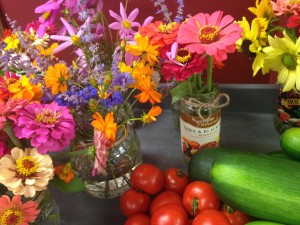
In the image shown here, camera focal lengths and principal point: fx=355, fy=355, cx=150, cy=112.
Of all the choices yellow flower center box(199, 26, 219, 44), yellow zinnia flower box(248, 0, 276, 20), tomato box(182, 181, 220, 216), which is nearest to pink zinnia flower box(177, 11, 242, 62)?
yellow flower center box(199, 26, 219, 44)

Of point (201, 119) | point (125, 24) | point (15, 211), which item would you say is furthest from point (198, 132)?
point (15, 211)

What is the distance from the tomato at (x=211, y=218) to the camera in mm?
530

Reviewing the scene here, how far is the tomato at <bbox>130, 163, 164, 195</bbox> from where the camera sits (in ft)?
2.09

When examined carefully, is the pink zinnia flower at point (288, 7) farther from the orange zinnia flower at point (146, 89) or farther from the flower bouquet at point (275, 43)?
the orange zinnia flower at point (146, 89)

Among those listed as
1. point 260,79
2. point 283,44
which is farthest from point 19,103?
point 260,79

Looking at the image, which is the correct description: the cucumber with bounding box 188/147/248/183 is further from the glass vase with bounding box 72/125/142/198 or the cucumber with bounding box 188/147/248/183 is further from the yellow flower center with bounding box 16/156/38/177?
A: the yellow flower center with bounding box 16/156/38/177

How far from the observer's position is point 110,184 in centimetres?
71

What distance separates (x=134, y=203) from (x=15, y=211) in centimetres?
25

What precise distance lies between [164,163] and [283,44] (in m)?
0.37

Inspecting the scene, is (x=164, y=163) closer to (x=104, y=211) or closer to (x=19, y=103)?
(x=104, y=211)

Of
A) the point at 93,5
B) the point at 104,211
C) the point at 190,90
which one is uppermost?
the point at 93,5

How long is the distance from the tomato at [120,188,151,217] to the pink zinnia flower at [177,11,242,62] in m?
0.28

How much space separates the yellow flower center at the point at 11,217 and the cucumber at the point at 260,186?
0.30 m

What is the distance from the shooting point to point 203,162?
2.12 ft
